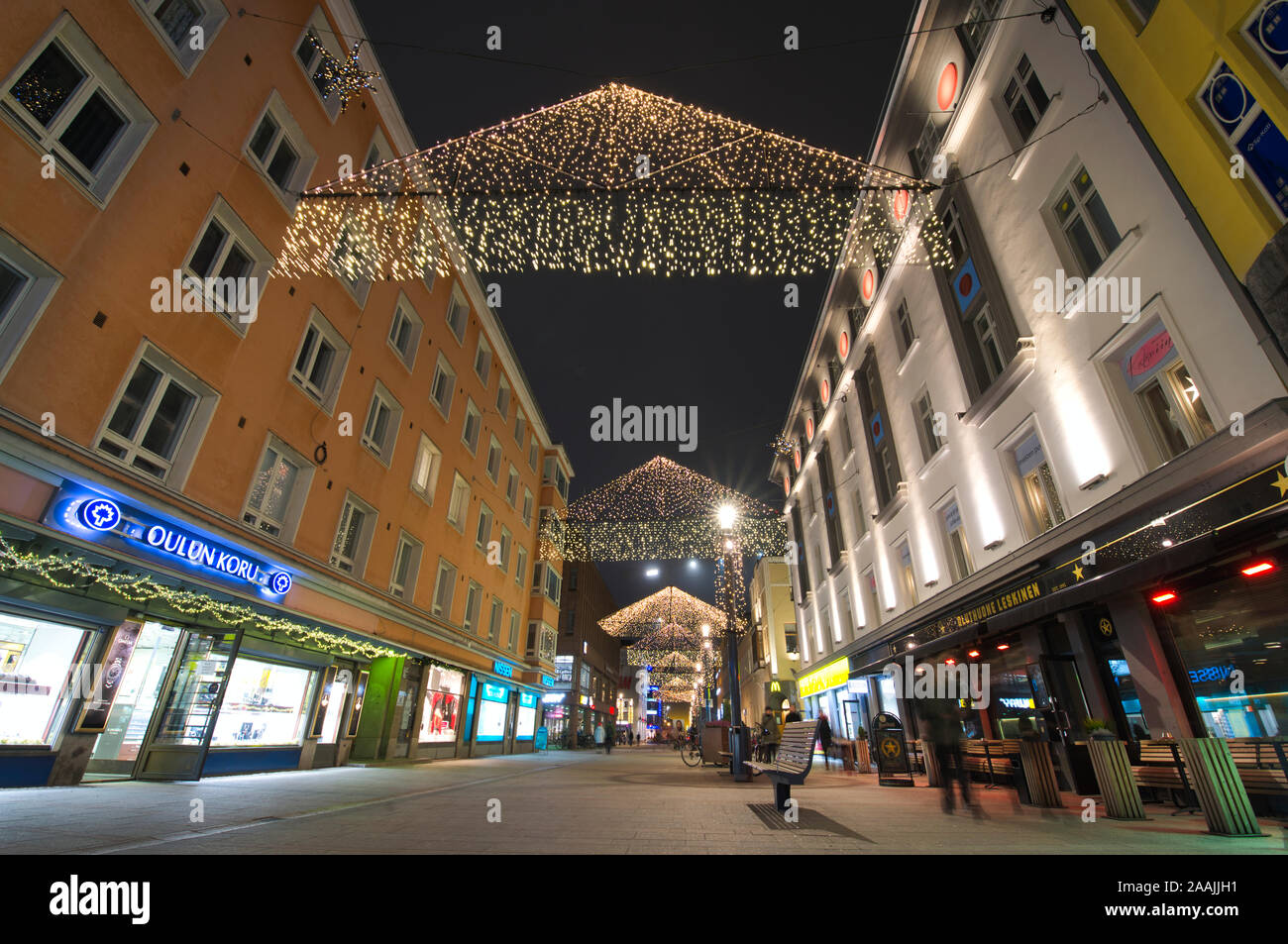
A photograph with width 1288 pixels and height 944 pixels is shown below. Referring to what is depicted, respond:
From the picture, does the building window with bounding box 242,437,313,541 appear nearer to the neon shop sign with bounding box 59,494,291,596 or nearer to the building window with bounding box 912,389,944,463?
the neon shop sign with bounding box 59,494,291,596

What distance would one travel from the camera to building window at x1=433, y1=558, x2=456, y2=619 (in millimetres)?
18891

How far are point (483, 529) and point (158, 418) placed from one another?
1445 cm

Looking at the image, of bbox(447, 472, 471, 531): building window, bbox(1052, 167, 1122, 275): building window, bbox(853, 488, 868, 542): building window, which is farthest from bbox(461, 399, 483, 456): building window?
bbox(1052, 167, 1122, 275): building window

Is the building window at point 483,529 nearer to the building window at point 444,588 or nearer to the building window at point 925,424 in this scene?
the building window at point 444,588

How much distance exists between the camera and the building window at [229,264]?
989 cm

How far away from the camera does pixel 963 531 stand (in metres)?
13.8

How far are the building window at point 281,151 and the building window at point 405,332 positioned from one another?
447cm

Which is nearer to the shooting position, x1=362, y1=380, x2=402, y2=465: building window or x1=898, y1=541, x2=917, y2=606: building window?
x1=362, y1=380, x2=402, y2=465: building window

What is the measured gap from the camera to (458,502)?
2080 centimetres

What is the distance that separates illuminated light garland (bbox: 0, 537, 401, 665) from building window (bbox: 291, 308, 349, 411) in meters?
5.18

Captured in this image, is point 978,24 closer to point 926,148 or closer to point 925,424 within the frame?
point 926,148

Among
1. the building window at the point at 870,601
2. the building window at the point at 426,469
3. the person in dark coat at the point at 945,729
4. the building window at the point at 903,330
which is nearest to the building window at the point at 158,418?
the building window at the point at 426,469

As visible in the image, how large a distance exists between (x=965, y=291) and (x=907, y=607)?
945 centimetres

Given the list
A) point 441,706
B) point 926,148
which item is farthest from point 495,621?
point 926,148
